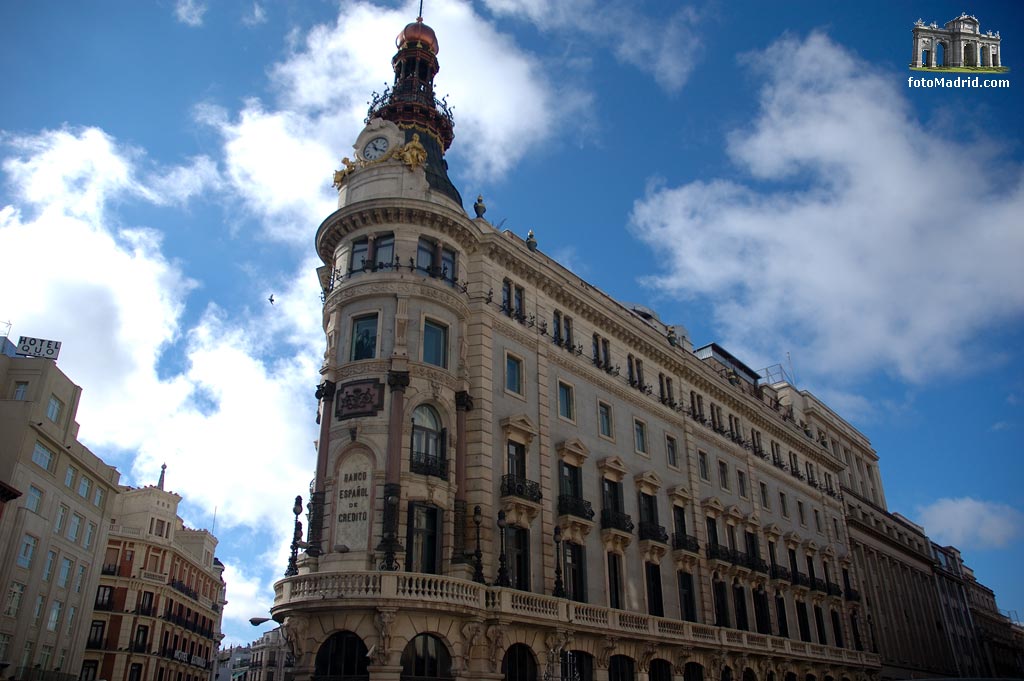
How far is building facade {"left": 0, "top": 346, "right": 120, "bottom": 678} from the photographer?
49.6 m

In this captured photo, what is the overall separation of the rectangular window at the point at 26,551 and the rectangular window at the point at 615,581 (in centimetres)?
3671

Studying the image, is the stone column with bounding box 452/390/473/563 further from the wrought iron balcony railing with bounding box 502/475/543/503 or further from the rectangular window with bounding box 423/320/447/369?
the wrought iron balcony railing with bounding box 502/475/543/503

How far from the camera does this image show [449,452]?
34469mm

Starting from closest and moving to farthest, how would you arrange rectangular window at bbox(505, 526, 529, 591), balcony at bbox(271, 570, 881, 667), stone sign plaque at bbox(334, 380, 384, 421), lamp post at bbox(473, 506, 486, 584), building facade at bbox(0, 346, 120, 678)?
balcony at bbox(271, 570, 881, 667) → lamp post at bbox(473, 506, 486, 584) → stone sign plaque at bbox(334, 380, 384, 421) → rectangular window at bbox(505, 526, 529, 591) → building facade at bbox(0, 346, 120, 678)

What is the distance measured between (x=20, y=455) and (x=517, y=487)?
33938 millimetres

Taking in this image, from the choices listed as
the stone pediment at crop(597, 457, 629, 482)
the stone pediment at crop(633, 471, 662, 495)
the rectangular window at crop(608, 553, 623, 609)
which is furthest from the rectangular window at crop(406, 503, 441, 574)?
the stone pediment at crop(633, 471, 662, 495)

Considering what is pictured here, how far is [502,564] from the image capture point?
109 ft

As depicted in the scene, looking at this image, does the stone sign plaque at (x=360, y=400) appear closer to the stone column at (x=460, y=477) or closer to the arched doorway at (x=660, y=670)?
the stone column at (x=460, y=477)

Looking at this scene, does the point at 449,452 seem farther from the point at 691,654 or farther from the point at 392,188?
the point at 691,654

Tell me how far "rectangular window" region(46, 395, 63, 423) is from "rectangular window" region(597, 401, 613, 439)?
3789 centimetres

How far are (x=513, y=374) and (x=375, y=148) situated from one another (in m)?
13.3

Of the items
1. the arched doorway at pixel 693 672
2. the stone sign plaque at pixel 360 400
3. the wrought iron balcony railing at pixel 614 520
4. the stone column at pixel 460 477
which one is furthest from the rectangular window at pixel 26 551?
the arched doorway at pixel 693 672

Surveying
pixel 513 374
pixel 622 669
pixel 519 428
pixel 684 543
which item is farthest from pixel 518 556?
pixel 684 543

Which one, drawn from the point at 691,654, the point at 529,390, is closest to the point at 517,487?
the point at 529,390
